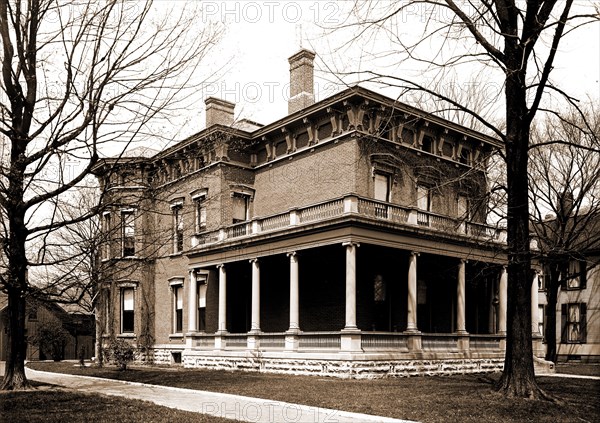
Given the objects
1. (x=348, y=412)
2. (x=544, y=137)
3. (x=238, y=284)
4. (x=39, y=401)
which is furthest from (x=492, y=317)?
(x=39, y=401)

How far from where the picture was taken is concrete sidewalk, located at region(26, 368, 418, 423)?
11.6m

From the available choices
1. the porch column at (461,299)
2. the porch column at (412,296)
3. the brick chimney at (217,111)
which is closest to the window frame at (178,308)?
the brick chimney at (217,111)

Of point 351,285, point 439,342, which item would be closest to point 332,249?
point 351,285

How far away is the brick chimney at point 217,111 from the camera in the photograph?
108 feet

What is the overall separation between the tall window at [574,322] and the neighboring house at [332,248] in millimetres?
13077

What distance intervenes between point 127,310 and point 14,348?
61.5 ft

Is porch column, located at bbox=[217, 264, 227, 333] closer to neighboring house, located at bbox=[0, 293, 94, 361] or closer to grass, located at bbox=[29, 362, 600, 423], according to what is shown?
grass, located at bbox=[29, 362, 600, 423]

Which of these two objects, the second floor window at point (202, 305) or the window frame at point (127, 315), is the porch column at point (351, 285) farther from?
the window frame at point (127, 315)

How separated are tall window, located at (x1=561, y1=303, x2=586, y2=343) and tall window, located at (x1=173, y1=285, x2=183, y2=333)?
26272 millimetres

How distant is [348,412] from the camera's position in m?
12.3

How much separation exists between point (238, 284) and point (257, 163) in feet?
19.6

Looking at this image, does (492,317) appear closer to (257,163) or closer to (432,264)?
(432,264)

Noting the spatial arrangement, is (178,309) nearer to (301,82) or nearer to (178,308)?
(178,308)

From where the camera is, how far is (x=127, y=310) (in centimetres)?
3444
